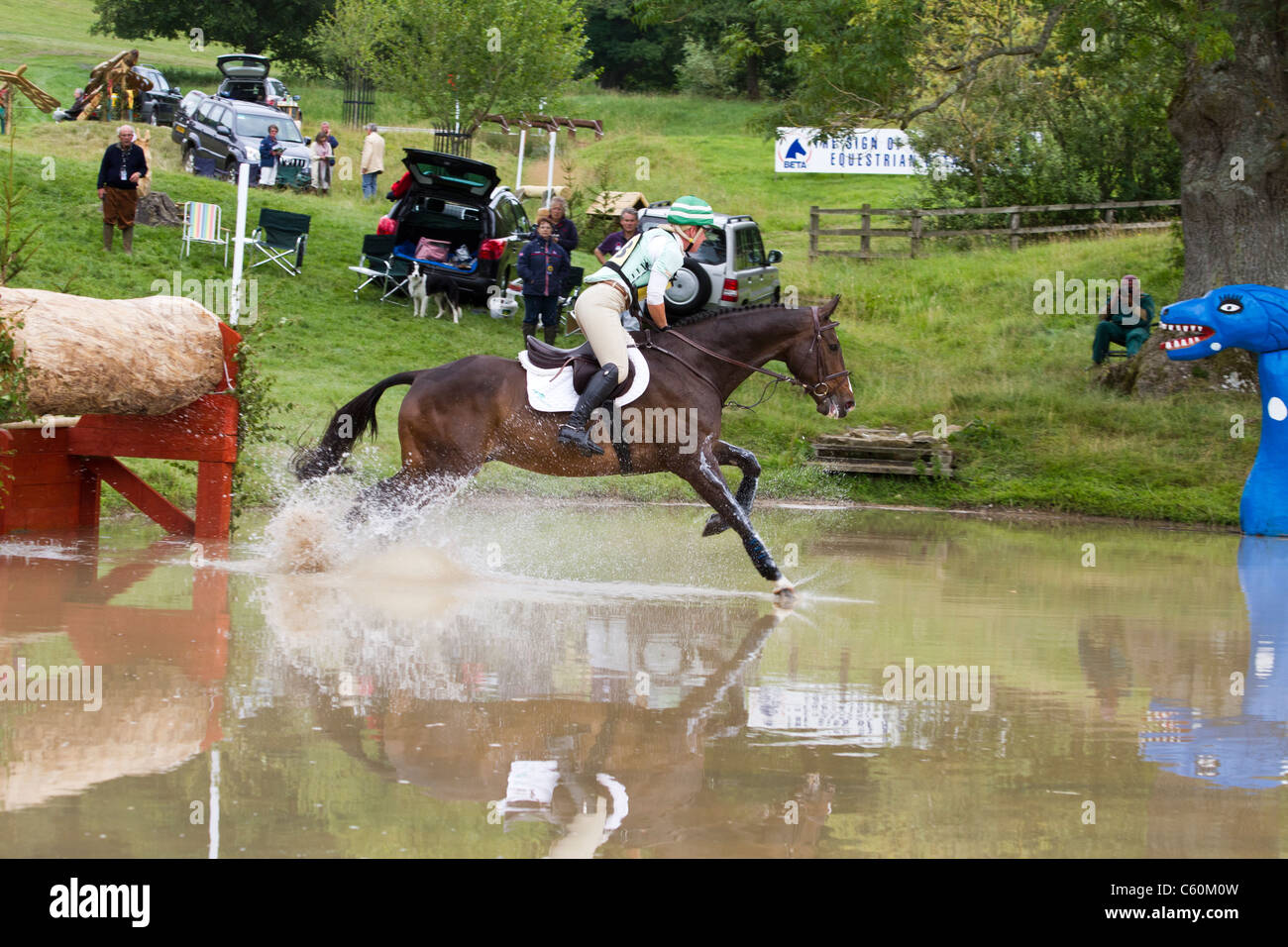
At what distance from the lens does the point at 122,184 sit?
19094mm

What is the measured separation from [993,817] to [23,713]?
4.08m

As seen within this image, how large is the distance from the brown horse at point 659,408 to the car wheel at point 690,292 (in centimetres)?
1108

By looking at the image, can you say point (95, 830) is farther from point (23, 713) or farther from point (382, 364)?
point (382, 364)

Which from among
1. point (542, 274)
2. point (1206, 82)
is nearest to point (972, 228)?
point (1206, 82)

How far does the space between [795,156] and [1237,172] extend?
25.0 m

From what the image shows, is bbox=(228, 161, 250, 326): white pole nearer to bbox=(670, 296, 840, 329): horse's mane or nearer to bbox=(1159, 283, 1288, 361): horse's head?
bbox=(670, 296, 840, 329): horse's mane

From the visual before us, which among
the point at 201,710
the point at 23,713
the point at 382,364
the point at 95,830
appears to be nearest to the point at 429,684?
the point at 201,710

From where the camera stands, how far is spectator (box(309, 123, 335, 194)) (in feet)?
98.1

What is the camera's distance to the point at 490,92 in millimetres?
34000

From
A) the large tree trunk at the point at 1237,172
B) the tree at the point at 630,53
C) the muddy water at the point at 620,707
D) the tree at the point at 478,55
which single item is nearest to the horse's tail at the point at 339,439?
the muddy water at the point at 620,707

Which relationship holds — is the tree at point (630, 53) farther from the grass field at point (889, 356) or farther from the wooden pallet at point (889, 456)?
the wooden pallet at point (889, 456)

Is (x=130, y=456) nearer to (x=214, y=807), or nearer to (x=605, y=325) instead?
(x=605, y=325)

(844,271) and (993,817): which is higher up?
(844,271)

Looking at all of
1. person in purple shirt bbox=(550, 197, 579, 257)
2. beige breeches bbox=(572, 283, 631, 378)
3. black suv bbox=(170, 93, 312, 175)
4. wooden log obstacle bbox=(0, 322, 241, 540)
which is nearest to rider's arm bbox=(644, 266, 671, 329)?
beige breeches bbox=(572, 283, 631, 378)
